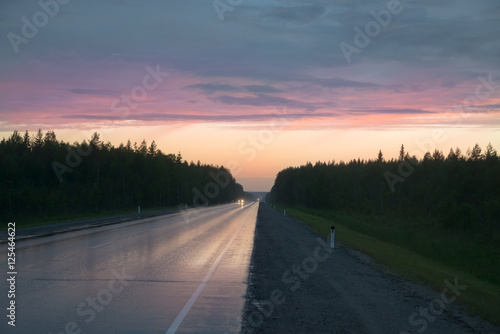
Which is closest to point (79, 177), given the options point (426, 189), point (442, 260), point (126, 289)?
point (426, 189)

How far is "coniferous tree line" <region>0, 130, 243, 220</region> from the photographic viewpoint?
75812mm

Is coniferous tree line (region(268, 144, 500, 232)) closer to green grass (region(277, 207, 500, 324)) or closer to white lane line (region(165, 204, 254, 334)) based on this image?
→ green grass (region(277, 207, 500, 324))

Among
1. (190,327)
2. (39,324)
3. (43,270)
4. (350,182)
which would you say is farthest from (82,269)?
(350,182)

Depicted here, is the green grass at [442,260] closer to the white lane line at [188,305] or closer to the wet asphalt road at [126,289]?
the wet asphalt road at [126,289]

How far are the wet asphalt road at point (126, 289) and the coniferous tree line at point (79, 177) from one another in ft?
168

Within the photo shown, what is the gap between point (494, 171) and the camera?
235ft

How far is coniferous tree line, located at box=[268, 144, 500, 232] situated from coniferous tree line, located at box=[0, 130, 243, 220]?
4674 cm

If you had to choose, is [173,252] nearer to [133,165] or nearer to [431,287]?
[431,287]

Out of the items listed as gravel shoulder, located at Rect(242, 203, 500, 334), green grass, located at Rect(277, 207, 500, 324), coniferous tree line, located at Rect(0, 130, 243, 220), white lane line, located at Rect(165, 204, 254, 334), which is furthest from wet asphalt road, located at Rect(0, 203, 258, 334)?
coniferous tree line, located at Rect(0, 130, 243, 220)

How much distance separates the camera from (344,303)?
9172 millimetres

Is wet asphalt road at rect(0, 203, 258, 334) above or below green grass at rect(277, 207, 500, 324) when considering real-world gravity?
above

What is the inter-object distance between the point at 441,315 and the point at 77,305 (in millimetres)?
6704

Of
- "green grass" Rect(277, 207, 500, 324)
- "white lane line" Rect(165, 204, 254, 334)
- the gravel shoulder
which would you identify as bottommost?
"green grass" Rect(277, 207, 500, 324)

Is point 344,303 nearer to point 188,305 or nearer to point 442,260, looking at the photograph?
point 188,305
